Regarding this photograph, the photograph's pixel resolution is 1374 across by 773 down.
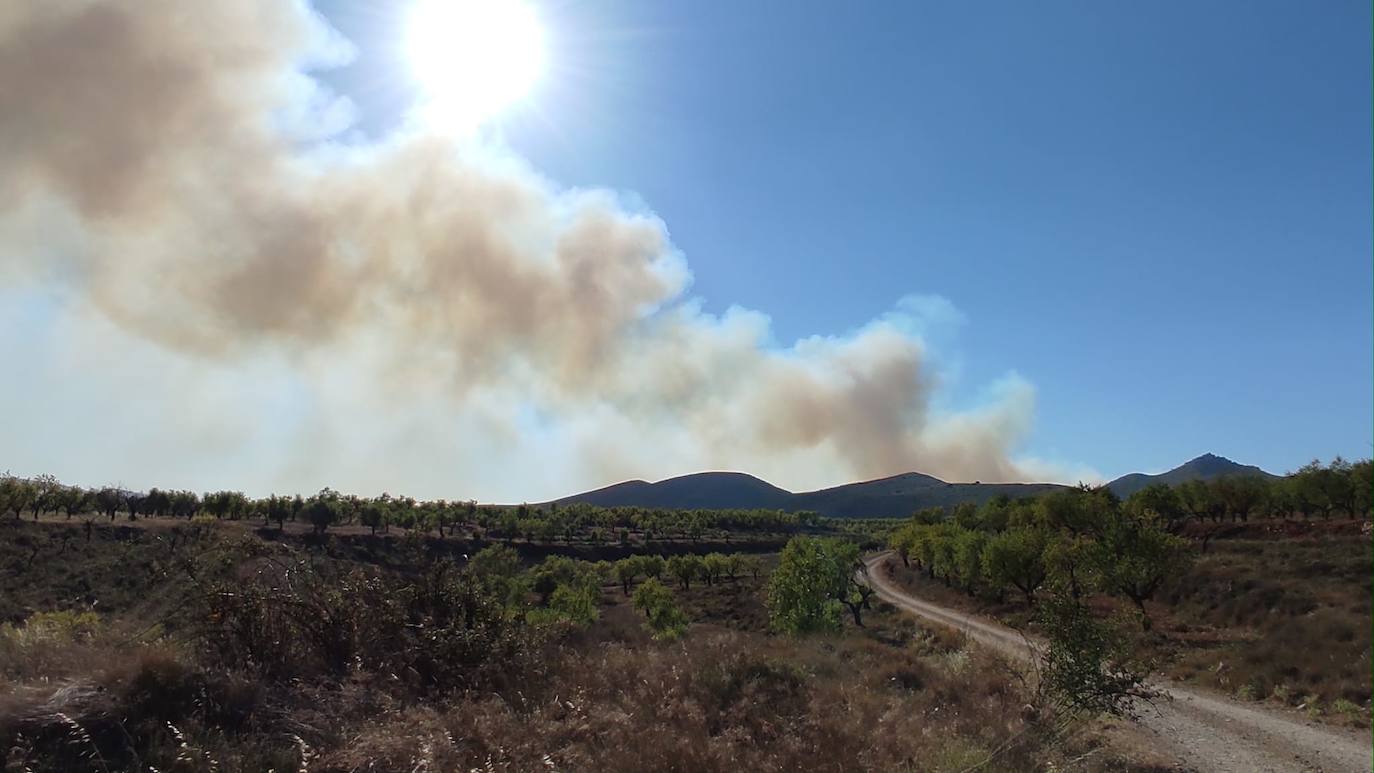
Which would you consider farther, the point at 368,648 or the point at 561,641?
the point at 561,641

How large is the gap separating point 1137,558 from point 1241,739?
28621 millimetres

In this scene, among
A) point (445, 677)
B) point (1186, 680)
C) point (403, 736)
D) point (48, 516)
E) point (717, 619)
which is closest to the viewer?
point (403, 736)

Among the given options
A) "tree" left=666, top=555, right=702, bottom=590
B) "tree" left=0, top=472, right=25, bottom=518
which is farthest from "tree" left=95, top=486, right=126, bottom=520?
"tree" left=666, top=555, right=702, bottom=590

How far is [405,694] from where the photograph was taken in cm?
867

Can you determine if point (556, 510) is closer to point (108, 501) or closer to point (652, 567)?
point (652, 567)

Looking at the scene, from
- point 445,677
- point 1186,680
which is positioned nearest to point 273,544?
point 445,677

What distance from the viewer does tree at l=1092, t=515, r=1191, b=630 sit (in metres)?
42.4

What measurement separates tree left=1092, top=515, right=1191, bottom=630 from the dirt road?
2044 cm

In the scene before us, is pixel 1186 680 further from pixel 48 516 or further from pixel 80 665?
pixel 48 516

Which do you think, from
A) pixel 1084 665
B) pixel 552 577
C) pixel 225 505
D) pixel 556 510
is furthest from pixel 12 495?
pixel 1084 665

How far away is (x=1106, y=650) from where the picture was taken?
47.2ft

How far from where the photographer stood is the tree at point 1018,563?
180 feet

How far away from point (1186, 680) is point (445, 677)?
30.5m

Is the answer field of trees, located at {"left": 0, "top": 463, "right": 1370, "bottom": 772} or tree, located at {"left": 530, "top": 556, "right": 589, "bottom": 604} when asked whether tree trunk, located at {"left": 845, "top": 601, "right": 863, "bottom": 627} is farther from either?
field of trees, located at {"left": 0, "top": 463, "right": 1370, "bottom": 772}
